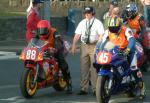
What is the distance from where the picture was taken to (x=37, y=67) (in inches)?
479

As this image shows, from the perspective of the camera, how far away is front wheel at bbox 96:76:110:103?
10891 mm

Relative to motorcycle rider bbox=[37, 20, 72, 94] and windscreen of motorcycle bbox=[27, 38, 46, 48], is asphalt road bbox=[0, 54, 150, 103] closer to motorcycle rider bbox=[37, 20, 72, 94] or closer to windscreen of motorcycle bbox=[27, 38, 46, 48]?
motorcycle rider bbox=[37, 20, 72, 94]

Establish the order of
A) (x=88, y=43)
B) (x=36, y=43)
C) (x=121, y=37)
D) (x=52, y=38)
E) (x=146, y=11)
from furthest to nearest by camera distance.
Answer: (x=146, y=11), (x=88, y=43), (x=52, y=38), (x=36, y=43), (x=121, y=37)

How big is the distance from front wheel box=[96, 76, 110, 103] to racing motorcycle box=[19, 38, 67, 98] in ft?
5.25

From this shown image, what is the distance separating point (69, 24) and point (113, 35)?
54.4 ft

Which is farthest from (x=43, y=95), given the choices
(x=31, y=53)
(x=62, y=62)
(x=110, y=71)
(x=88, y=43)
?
(x=110, y=71)

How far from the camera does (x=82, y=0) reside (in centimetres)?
3738

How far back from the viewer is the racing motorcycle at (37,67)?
12.0 m

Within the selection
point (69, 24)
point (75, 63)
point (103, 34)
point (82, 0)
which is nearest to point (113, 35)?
point (103, 34)

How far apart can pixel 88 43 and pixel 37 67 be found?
138 cm

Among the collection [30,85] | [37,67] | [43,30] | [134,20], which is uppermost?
[43,30]

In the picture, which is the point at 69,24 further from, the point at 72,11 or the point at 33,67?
the point at 33,67

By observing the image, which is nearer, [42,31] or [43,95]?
[42,31]

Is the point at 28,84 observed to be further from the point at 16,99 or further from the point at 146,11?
the point at 146,11
